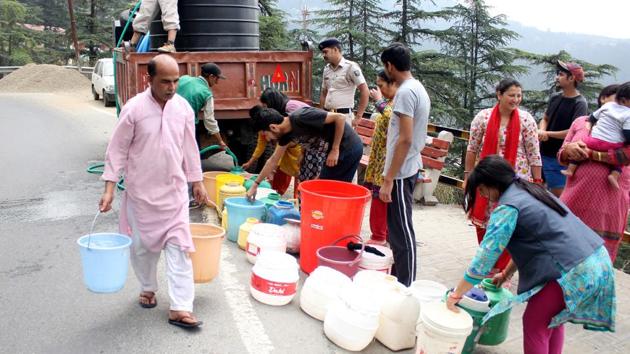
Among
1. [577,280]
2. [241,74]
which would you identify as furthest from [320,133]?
[241,74]

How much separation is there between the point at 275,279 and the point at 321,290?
36 cm

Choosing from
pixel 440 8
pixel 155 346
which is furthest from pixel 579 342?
pixel 440 8

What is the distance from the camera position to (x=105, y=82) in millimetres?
19625

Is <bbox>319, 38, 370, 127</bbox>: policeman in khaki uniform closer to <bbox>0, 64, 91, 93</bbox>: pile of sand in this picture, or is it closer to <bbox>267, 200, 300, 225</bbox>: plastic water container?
<bbox>267, 200, 300, 225</bbox>: plastic water container

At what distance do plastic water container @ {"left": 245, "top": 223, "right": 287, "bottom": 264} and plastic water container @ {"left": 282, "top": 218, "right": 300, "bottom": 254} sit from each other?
144 millimetres

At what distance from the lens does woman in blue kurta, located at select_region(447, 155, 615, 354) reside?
280cm

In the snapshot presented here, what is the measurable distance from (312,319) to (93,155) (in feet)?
24.0

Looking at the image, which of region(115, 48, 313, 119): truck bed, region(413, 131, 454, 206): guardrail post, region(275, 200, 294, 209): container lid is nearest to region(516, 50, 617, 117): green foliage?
region(413, 131, 454, 206): guardrail post

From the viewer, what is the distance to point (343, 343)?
135 inches

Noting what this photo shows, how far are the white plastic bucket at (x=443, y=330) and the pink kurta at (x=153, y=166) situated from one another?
1.60 meters

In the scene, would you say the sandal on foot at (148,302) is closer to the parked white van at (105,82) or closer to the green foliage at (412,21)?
the parked white van at (105,82)

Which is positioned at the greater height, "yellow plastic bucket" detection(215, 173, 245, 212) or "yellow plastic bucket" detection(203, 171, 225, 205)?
"yellow plastic bucket" detection(215, 173, 245, 212)

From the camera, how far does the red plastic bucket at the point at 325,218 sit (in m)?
4.21

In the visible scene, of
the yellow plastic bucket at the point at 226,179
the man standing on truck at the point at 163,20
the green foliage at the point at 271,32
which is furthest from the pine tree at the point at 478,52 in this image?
the yellow plastic bucket at the point at 226,179
